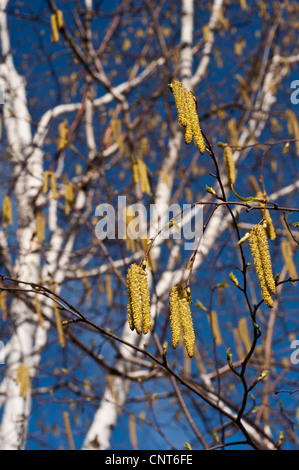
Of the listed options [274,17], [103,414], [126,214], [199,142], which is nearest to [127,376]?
[103,414]

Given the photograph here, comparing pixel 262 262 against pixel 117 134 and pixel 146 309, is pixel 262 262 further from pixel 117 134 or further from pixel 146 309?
pixel 117 134

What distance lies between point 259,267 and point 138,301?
0.29m

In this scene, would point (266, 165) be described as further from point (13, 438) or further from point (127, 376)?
point (13, 438)

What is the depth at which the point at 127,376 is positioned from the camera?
3.03 m

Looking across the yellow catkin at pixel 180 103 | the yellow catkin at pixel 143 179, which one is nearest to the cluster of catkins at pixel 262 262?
the yellow catkin at pixel 180 103

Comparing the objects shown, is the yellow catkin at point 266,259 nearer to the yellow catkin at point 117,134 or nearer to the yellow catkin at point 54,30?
the yellow catkin at point 117,134

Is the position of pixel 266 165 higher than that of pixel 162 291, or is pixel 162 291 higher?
pixel 266 165

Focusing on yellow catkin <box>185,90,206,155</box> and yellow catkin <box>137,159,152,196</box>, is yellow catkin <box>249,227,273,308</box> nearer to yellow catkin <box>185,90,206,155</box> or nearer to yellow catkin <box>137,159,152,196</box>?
yellow catkin <box>185,90,206,155</box>

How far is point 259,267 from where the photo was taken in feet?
3.56

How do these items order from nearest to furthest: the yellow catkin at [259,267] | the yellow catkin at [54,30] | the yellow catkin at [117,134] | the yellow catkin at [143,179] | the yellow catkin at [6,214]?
the yellow catkin at [259,267]
the yellow catkin at [143,179]
the yellow catkin at [6,214]
the yellow catkin at [54,30]
the yellow catkin at [117,134]

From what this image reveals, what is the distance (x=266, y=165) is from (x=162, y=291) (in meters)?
2.11

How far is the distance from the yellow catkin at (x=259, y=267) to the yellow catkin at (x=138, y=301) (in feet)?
0.84

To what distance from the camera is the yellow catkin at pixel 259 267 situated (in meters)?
1.04
